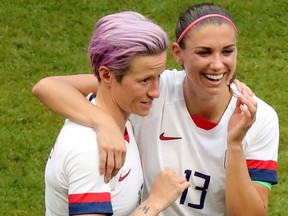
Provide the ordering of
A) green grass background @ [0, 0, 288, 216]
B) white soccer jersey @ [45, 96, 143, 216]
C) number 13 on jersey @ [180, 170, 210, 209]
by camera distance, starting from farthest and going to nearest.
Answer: green grass background @ [0, 0, 288, 216] → number 13 on jersey @ [180, 170, 210, 209] → white soccer jersey @ [45, 96, 143, 216]

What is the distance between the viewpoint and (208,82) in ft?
12.9

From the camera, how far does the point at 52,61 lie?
9383mm

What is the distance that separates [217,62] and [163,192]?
25.7 inches

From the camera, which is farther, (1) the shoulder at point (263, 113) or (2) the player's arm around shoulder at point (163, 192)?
(1) the shoulder at point (263, 113)

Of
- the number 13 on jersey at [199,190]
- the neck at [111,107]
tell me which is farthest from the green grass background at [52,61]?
the neck at [111,107]

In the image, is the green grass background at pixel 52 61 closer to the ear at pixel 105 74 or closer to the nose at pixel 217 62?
the nose at pixel 217 62

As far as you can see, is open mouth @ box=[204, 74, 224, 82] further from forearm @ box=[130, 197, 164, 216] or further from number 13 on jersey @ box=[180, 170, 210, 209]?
forearm @ box=[130, 197, 164, 216]

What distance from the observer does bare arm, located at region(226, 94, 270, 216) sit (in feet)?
12.4

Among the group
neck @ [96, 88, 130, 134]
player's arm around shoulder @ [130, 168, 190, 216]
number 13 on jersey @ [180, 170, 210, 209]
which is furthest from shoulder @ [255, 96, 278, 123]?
neck @ [96, 88, 130, 134]

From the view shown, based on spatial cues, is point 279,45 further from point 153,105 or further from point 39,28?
point 153,105

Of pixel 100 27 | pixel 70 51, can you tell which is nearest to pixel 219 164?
pixel 100 27

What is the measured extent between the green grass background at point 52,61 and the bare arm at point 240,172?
287 centimetres

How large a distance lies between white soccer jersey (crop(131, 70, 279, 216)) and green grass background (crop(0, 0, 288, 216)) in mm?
2760

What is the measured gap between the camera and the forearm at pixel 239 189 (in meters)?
3.83
